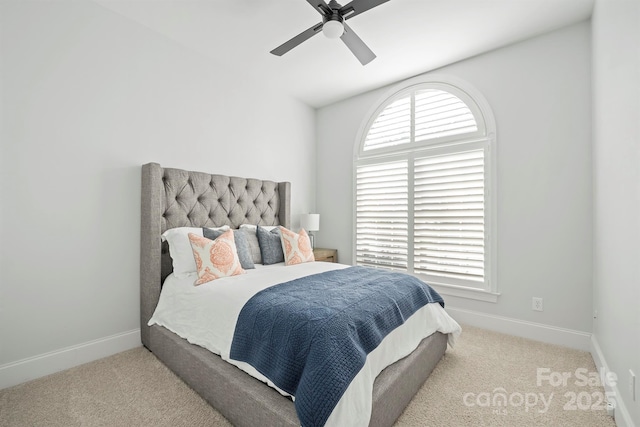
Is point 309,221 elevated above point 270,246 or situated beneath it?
elevated above

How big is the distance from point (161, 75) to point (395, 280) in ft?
9.19

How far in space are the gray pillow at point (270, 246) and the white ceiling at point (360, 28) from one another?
1.88 meters

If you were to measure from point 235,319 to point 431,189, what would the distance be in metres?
2.51

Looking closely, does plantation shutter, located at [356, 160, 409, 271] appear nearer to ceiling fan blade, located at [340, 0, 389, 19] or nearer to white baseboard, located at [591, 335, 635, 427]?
white baseboard, located at [591, 335, 635, 427]

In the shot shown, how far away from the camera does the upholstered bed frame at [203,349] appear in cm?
140

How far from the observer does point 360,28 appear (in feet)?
8.18

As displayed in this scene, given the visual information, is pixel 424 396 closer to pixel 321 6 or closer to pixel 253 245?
pixel 253 245

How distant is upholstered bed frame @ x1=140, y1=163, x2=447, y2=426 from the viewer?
1400 mm

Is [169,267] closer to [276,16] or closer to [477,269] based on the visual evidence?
[276,16]

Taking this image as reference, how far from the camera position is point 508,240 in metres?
2.76

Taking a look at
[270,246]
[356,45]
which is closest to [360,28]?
[356,45]

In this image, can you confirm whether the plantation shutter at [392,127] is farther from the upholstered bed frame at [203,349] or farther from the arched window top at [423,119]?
the upholstered bed frame at [203,349]

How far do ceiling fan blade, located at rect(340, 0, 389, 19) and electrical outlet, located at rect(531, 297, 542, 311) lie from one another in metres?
2.82

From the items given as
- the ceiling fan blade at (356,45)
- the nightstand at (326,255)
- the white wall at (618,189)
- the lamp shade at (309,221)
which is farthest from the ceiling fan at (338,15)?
the nightstand at (326,255)
